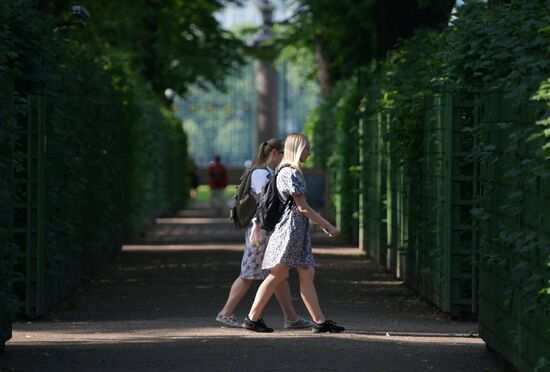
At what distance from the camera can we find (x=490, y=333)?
10883mm

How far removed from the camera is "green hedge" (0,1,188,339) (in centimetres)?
1130

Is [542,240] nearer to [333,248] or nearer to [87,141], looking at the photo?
[87,141]

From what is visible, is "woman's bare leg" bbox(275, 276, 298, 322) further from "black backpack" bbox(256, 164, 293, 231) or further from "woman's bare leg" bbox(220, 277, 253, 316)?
"black backpack" bbox(256, 164, 293, 231)

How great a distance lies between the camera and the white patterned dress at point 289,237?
12383 millimetres

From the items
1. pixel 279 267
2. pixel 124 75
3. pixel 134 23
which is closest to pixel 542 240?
pixel 279 267

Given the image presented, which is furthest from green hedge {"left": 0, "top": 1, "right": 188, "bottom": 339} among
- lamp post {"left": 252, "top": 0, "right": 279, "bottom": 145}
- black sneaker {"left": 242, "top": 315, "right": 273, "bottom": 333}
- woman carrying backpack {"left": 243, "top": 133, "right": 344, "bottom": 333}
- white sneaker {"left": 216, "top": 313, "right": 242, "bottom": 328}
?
lamp post {"left": 252, "top": 0, "right": 279, "bottom": 145}

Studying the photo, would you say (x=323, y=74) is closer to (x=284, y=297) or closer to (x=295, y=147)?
(x=284, y=297)

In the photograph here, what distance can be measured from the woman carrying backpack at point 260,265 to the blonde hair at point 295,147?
1.61 ft

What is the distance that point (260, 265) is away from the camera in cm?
1305

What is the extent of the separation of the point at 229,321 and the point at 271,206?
1.18 m

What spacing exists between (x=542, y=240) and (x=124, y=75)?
1685 centimetres

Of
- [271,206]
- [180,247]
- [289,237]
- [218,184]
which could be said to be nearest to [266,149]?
[271,206]

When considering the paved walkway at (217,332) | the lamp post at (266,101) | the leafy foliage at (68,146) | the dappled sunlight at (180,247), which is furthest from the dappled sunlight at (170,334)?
the lamp post at (266,101)

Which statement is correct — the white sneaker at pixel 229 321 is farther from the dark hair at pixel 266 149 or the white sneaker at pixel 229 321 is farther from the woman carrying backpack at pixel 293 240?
the dark hair at pixel 266 149
